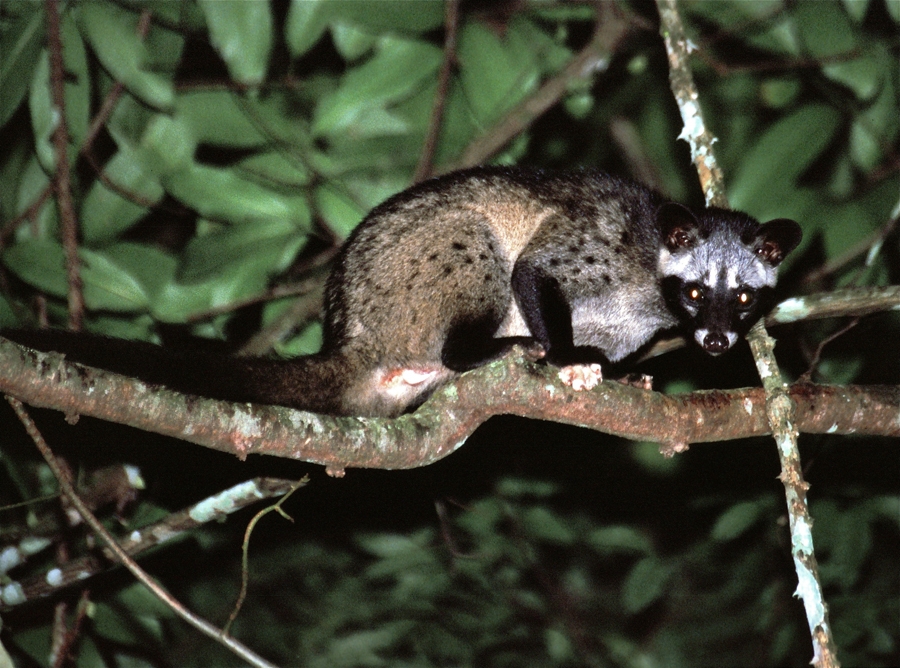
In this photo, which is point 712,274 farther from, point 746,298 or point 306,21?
point 306,21

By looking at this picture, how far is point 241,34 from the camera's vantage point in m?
5.00

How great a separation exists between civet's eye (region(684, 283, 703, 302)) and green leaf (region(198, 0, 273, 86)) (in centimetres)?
259

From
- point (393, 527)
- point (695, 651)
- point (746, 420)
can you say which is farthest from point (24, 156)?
point (695, 651)

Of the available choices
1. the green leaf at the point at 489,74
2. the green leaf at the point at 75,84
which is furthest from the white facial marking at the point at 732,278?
the green leaf at the point at 75,84

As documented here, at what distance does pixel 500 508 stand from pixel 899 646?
3367 millimetres

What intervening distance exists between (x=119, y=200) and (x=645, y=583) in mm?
4434

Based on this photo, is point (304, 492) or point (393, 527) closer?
point (304, 492)

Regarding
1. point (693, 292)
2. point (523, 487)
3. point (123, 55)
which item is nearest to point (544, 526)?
point (523, 487)

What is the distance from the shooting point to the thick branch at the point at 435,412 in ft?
9.98

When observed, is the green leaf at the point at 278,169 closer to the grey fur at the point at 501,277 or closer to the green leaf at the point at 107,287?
the grey fur at the point at 501,277

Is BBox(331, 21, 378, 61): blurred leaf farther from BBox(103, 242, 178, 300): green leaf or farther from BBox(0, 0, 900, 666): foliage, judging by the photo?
BBox(103, 242, 178, 300): green leaf

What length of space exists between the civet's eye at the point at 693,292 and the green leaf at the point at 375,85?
6.69ft

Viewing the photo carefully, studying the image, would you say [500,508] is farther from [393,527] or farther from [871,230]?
[871,230]

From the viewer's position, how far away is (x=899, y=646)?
7.27 metres
